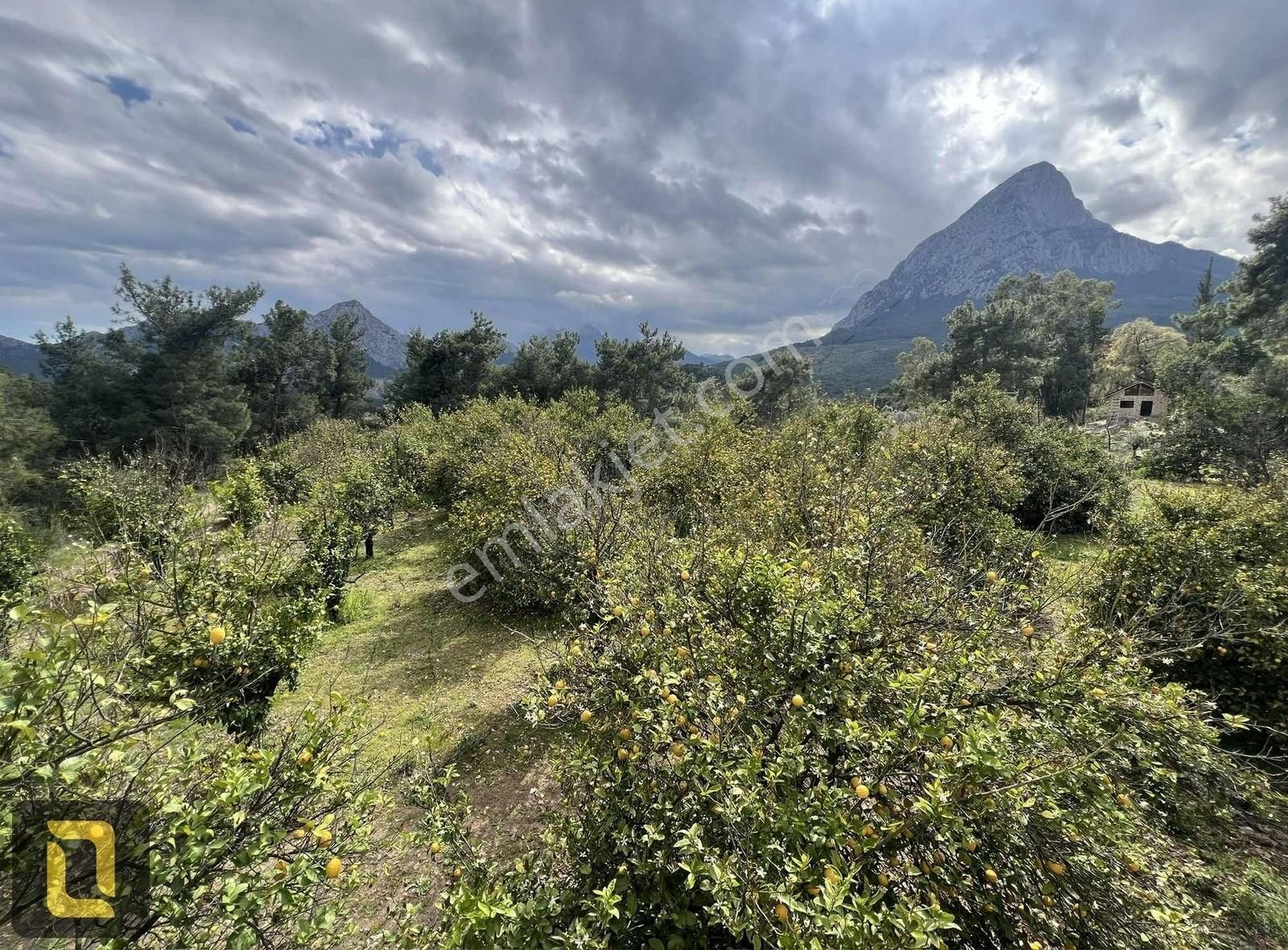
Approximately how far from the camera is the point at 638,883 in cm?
215

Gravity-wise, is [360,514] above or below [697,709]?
below

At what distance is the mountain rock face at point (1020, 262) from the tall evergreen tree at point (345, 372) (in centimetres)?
4040

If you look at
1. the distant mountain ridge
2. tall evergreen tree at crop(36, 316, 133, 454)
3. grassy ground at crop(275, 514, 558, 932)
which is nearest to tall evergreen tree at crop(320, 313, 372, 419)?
tall evergreen tree at crop(36, 316, 133, 454)

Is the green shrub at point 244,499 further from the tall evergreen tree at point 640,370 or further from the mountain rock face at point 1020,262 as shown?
the mountain rock face at point 1020,262

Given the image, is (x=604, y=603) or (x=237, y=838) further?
(x=604, y=603)

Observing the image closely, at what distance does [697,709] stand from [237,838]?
6.20 ft

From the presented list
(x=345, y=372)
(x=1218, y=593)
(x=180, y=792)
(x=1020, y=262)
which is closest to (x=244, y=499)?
(x=180, y=792)

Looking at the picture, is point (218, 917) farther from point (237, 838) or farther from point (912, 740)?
point (912, 740)

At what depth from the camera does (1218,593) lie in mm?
4816

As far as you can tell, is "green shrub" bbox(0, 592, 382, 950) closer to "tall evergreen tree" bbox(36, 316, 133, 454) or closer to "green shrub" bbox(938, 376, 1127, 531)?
"green shrub" bbox(938, 376, 1127, 531)

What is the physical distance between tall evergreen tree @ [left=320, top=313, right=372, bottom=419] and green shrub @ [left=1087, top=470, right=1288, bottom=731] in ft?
143

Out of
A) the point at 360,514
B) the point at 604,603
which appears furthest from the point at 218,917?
the point at 360,514

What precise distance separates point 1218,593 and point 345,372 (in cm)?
4570

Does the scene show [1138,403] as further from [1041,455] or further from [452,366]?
[452,366]
